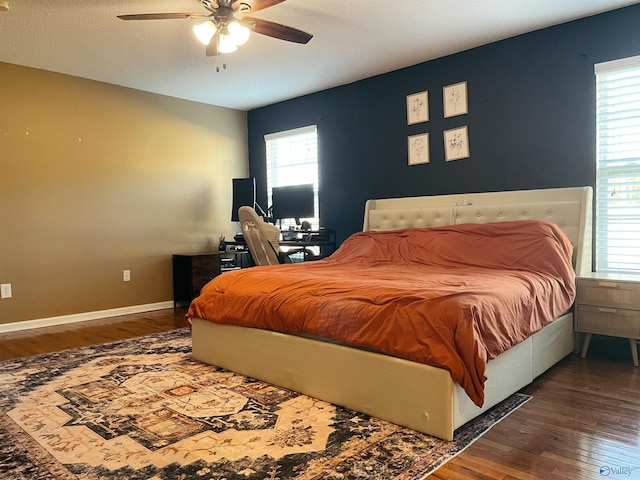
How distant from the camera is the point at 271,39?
12.9 feet

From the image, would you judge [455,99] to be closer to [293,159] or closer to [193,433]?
[293,159]

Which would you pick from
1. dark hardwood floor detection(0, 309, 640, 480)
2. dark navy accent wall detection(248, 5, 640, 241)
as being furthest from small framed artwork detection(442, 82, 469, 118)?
dark hardwood floor detection(0, 309, 640, 480)

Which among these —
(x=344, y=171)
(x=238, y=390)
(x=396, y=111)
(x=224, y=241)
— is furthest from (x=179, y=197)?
(x=238, y=390)

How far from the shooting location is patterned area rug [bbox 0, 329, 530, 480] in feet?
6.06

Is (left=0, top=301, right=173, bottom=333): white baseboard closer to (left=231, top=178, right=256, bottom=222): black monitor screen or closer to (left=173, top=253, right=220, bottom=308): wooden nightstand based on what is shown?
(left=173, top=253, right=220, bottom=308): wooden nightstand

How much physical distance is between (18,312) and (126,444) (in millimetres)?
3218

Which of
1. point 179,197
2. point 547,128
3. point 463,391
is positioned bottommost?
point 463,391

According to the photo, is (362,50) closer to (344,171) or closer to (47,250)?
(344,171)

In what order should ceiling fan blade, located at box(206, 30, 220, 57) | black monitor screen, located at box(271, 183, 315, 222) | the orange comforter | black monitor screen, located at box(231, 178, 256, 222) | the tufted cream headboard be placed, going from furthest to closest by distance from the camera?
black monitor screen, located at box(231, 178, 256, 222), black monitor screen, located at box(271, 183, 315, 222), the tufted cream headboard, ceiling fan blade, located at box(206, 30, 220, 57), the orange comforter

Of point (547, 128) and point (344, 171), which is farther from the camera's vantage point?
point (344, 171)

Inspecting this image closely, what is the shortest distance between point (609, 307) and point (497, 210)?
1173mm

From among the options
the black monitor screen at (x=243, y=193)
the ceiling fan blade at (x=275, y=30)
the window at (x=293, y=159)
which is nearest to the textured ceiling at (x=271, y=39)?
the ceiling fan blade at (x=275, y=30)

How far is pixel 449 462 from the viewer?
188 cm

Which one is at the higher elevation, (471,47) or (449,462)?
(471,47)
